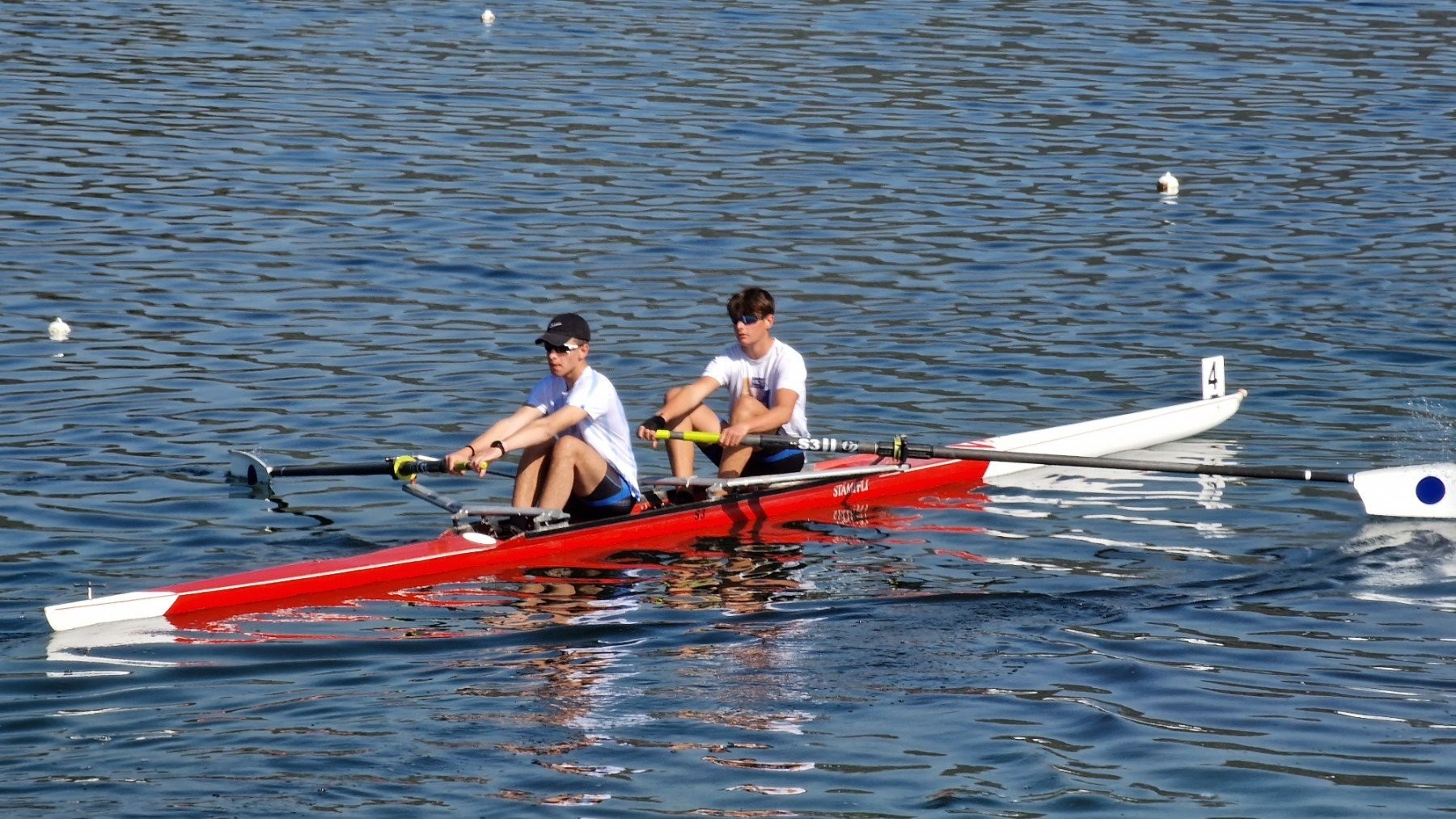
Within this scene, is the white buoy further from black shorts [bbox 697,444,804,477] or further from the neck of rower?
the neck of rower

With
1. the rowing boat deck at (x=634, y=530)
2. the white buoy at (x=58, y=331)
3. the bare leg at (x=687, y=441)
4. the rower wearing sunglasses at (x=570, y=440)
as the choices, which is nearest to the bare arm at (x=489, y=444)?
the rower wearing sunglasses at (x=570, y=440)

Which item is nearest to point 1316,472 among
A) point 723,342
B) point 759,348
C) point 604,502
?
point 759,348

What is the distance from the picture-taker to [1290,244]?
65.4 ft

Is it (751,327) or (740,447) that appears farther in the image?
(740,447)

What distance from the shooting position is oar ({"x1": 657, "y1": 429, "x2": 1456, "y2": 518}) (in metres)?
12.0

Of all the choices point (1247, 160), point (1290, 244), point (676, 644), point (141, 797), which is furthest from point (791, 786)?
point (1247, 160)

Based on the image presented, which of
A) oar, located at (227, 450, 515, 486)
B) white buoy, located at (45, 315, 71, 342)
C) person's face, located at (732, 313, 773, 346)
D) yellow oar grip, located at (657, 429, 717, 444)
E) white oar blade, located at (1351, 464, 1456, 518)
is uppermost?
white buoy, located at (45, 315, 71, 342)

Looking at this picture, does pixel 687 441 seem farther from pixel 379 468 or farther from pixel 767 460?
pixel 379 468

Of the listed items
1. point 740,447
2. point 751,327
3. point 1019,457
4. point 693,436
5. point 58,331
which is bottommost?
point 1019,457

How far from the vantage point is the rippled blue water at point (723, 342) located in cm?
826

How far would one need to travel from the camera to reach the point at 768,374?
1242cm

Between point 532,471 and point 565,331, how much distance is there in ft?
2.99

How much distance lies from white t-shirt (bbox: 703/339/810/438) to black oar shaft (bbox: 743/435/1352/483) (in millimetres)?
227

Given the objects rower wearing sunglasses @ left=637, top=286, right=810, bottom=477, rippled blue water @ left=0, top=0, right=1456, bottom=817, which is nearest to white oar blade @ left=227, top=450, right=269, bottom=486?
rippled blue water @ left=0, top=0, right=1456, bottom=817
